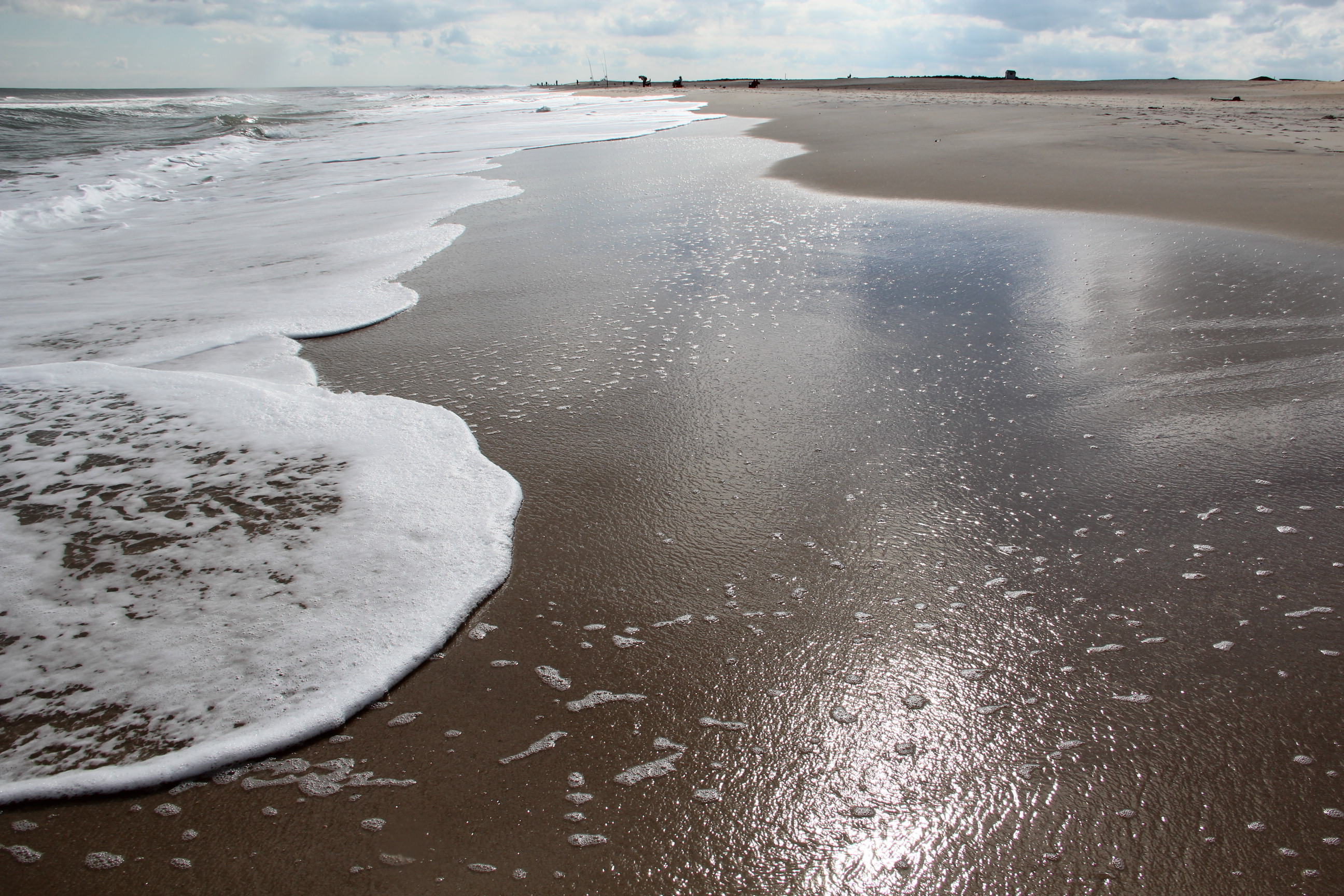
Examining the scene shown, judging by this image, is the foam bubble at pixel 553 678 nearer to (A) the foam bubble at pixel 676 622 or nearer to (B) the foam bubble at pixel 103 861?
(A) the foam bubble at pixel 676 622

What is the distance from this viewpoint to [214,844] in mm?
1295

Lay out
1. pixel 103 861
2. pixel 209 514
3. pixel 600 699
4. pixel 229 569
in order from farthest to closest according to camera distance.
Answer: pixel 209 514 → pixel 229 569 → pixel 600 699 → pixel 103 861

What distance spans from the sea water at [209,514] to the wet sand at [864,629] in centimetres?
12

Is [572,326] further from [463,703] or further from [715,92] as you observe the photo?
[715,92]

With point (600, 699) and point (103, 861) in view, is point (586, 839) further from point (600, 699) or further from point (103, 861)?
point (103, 861)

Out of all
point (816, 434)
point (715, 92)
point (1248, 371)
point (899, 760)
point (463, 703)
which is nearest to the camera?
point (899, 760)

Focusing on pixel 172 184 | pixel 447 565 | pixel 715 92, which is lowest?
pixel 447 565

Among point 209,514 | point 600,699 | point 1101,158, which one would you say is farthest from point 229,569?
point 1101,158

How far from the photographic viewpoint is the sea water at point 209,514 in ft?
5.17

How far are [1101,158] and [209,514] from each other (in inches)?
338

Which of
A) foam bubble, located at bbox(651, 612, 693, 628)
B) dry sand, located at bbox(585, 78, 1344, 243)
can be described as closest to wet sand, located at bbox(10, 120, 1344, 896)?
foam bubble, located at bbox(651, 612, 693, 628)

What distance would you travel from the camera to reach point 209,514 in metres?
2.22

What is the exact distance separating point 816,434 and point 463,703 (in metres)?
1.51

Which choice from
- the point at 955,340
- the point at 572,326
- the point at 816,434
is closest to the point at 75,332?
the point at 572,326
